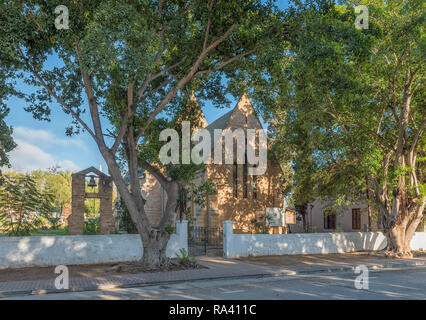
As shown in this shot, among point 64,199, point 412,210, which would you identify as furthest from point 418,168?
point 64,199

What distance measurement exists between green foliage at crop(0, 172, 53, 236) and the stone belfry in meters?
1.80

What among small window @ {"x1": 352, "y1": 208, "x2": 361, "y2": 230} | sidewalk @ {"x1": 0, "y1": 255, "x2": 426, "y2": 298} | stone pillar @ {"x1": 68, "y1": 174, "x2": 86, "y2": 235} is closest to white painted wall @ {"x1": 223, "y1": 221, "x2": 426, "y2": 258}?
sidewalk @ {"x1": 0, "y1": 255, "x2": 426, "y2": 298}

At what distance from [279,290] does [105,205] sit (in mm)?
11413

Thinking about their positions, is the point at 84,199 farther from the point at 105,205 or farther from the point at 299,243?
the point at 299,243

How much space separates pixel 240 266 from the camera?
1477 cm

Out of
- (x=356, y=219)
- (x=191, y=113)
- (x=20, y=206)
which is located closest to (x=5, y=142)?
(x=20, y=206)

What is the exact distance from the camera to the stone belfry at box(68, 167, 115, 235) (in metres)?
17.4

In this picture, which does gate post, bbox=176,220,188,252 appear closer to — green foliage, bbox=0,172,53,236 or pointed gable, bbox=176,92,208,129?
pointed gable, bbox=176,92,208,129

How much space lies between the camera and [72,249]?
49.2 feet

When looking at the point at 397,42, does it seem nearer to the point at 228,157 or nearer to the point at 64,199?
the point at 228,157

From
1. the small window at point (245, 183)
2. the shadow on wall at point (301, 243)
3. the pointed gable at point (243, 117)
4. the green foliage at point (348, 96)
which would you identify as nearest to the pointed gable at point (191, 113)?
the green foliage at point (348, 96)

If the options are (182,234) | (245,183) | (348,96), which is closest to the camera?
(348,96)

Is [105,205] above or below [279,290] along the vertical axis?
above
